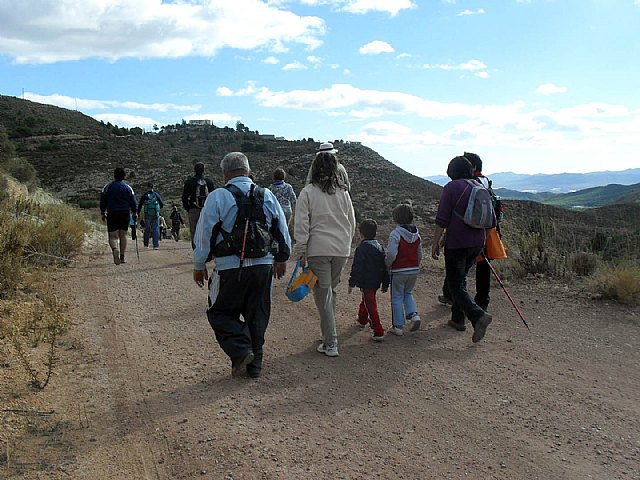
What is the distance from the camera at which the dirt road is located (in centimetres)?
362

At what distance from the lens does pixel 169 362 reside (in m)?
5.44

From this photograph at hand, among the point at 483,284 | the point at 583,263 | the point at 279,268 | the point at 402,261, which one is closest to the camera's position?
the point at 279,268

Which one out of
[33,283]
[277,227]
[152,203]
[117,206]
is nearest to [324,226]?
[277,227]

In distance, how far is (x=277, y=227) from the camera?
5121 millimetres

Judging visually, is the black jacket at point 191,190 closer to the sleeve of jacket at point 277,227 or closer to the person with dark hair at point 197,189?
the person with dark hair at point 197,189

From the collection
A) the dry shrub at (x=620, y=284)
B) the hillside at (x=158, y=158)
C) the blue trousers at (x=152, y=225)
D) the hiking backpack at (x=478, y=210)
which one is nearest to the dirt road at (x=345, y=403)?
the dry shrub at (x=620, y=284)

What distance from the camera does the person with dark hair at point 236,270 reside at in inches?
190

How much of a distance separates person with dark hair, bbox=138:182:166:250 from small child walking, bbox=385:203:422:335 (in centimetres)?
878

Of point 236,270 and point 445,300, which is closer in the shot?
point 236,270

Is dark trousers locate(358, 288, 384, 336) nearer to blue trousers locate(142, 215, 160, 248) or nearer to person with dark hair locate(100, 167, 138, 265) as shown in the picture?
person with dark hair locate(100, 167, 138, 265)

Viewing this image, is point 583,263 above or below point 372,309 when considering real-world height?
above

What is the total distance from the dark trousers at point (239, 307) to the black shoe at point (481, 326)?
2.32m

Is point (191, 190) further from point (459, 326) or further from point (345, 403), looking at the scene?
point (345, 403)

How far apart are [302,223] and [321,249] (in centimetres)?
32
